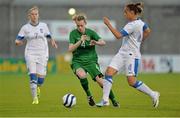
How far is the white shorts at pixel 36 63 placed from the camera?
16.8 m

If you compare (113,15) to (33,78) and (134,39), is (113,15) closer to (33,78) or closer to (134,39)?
(33,78)

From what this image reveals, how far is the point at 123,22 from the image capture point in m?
50.2

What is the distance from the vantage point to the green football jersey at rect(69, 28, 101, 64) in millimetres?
15312

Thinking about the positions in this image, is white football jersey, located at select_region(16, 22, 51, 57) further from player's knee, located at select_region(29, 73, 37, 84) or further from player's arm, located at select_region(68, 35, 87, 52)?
player's arm, located at select_region(68, 35, 87, 52)

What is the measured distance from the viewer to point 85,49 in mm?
15477

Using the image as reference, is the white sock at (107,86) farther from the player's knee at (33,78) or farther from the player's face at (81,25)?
the player's knee at (33,78)

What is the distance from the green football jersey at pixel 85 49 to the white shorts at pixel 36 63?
1653 millimetres

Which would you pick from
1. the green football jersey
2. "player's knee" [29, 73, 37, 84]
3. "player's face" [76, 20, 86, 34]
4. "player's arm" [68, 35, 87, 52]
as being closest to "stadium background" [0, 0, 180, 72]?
"player's knee" [29, 73, 37, 84]

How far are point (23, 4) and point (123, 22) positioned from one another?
713cm

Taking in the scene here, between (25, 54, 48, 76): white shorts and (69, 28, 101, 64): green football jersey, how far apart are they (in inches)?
65.1

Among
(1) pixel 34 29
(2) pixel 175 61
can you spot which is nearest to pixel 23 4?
(2) pixel 175 61

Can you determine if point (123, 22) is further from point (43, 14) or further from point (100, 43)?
point (100, 43)

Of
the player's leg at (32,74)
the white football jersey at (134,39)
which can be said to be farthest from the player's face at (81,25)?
the player's leg at (32,74)

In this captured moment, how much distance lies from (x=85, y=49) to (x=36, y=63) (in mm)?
1992
